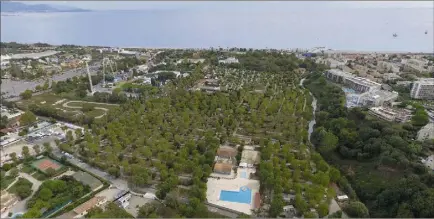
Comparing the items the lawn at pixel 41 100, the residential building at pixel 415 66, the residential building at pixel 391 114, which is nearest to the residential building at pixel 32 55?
the lawn at pixel 41 100

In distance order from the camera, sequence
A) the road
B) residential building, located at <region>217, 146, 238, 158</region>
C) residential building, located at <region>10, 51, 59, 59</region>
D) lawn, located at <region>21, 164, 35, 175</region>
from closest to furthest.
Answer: lawn, located at <region>21, 164, 35, 175</region>
residential building, located at <region>217, 146, 238, 158</region>
the road
residential building, located at <region>10, 51, 59, 59</region>

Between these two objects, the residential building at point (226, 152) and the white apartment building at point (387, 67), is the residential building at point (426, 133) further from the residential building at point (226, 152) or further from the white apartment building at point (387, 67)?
the white apartment building at point (387, 67)

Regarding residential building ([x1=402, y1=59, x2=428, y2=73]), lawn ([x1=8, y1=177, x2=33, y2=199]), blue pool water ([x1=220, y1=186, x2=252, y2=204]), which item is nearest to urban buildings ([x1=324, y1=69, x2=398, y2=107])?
residential building ([x1=402, y1=59, x2=428, y2=73])

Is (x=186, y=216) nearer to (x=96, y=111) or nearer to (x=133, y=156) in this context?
(x=133, y=156)

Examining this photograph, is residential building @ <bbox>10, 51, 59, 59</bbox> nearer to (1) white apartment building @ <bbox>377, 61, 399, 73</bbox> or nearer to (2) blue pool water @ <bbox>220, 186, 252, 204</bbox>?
(2) blue pool water @ <bbox>220, 186, 252, 204</bbox>

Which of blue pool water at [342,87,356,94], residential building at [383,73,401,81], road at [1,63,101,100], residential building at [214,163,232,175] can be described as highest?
residential building at [383,73,401,81]

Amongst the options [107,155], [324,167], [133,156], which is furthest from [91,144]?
[324,167]
